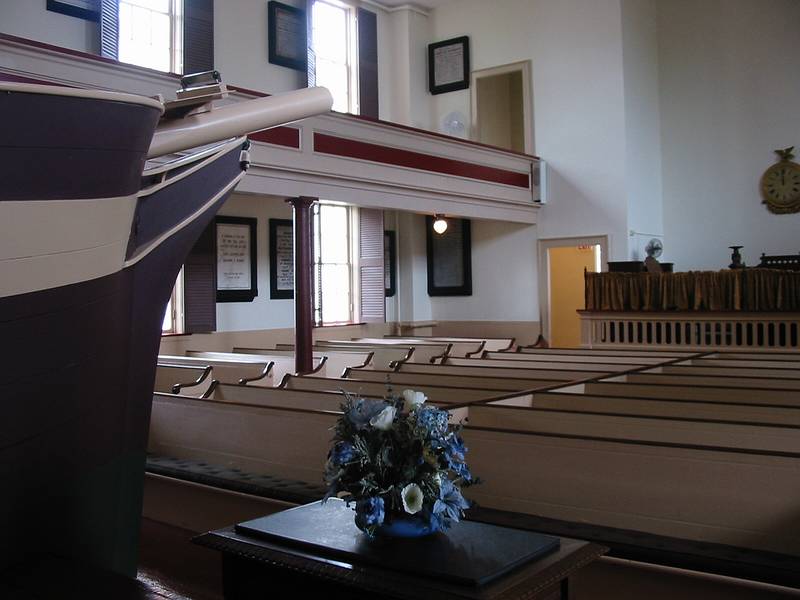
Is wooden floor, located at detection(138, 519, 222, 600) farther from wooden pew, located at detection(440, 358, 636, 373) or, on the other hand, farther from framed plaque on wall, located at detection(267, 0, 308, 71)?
framed plaque on wall, located at detection(267, 0, 308, 71)

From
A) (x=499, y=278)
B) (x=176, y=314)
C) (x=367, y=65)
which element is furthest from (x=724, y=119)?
(x=176, y=314)

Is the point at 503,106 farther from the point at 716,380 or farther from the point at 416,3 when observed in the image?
the point at 716,380

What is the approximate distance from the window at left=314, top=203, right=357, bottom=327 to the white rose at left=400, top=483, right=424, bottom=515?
394 inches

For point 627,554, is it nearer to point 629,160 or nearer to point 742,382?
point 742,382

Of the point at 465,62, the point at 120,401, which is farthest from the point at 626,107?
the point at 120,401

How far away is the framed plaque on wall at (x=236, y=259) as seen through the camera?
34.7 feet

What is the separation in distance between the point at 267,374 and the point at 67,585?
14.2 ft

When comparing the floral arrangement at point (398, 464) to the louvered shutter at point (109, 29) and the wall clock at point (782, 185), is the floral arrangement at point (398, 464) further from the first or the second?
the wall clock at point (782, 185)

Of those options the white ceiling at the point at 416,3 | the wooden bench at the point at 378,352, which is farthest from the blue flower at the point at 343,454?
the white ceiling at the point at 416,3

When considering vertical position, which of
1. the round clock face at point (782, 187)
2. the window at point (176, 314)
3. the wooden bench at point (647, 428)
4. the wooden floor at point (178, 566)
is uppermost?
the round clock face at point (782, 187)

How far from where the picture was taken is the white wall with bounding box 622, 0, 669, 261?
40.1ft

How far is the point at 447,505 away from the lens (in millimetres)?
2109

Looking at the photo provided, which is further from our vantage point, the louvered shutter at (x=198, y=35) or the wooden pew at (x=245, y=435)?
the louvered shutter at (x=198, y=35)

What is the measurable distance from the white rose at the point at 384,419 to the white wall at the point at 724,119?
1132cm
